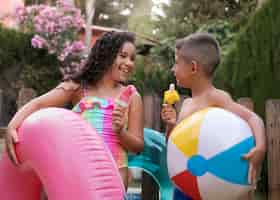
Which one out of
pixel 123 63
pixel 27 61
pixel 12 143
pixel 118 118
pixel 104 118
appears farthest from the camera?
pixel 27 61

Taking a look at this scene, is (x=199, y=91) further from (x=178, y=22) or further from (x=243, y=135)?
→ (x=178, y=22)

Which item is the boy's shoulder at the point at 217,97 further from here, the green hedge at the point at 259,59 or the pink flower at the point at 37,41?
the pink flower at the point at 37,41

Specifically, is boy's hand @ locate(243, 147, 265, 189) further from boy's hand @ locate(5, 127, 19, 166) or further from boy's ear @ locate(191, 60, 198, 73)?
boy's hand @ locate(5, 127, 19, 166)

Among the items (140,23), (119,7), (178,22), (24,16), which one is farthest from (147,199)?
(119,7)

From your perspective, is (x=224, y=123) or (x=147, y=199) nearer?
(x=224, y=123)

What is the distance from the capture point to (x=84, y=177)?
74.5 inches

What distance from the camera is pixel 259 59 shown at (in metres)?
4.19

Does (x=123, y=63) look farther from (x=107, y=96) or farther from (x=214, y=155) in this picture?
(x=214, y=155)

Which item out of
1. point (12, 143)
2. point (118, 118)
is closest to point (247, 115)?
point (118, 118)

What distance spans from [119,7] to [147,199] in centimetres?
2866

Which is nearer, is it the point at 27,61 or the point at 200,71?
the point at 200,71

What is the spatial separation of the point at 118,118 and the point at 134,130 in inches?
10.4

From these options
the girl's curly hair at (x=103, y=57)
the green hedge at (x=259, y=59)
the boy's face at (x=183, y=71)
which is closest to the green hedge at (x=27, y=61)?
the green hedge at (x=259, y=59)

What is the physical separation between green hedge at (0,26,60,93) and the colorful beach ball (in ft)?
22.7
